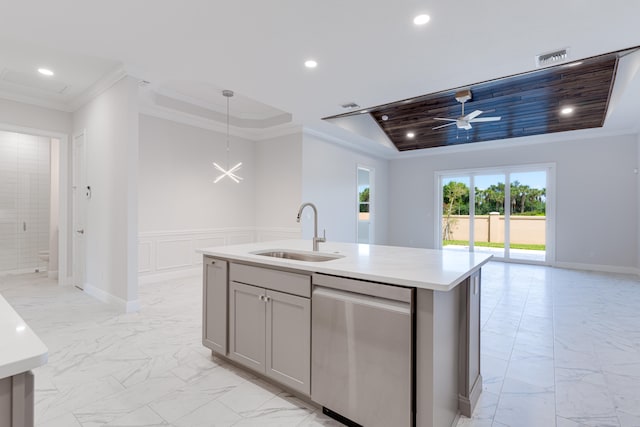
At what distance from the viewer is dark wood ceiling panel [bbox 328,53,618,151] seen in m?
4.40

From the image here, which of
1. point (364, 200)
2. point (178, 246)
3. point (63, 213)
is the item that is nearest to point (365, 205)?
point (364, 200)

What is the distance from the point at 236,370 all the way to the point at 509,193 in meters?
7.37

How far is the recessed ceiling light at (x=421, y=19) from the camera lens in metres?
2.63

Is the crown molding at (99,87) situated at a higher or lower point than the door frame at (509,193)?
higher

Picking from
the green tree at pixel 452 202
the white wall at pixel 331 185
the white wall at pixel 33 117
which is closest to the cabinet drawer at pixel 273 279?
the white wall at pixel 331 185

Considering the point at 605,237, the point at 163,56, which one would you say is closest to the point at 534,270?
the point at 605,237

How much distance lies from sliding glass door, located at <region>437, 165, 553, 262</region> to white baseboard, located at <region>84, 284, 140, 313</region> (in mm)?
7172

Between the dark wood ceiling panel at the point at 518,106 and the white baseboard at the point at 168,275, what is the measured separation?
13.7 ft

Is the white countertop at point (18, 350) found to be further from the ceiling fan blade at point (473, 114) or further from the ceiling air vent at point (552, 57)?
the ceiling fan blade at point (473, 114)

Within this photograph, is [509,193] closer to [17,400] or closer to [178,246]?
[178,246]

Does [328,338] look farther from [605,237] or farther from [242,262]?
[605,237]

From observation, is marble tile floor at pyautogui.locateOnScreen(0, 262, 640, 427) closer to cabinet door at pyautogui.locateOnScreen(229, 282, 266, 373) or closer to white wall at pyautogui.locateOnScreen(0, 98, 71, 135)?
cabinet door at pyautogui.locateOnScreen(229, 282, 266, 373)

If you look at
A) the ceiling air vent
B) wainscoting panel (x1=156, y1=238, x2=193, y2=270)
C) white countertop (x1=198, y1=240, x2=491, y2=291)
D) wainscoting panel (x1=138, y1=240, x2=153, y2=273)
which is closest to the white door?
wainscoting panel (x1=138, y1=240, x2=153, y2=273)

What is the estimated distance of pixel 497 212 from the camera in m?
7.65
